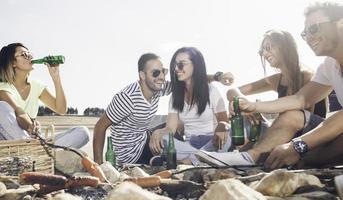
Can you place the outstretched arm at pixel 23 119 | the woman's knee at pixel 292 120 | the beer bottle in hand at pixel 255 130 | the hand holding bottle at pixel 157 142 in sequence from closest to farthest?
the woman's knee at pixel 292 120 → the outstretched arm at pixel 23 119 → the beer bottle in hand at pixel 255 130 → the hand holding bottle at pixel 157 142

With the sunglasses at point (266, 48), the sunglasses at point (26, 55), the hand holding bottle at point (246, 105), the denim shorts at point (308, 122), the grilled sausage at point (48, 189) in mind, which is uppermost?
the sunglasses at point (266, 48)

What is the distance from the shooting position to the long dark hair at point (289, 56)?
5074 mm

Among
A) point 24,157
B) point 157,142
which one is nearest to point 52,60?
point 157,142

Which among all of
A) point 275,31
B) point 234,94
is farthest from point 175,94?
point 275,31

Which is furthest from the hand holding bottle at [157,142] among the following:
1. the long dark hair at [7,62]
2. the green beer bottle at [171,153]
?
the long dark hair at [7,62]

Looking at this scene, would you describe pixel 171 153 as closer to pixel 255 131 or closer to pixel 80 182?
pixel 255 131

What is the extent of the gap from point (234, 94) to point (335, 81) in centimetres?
117

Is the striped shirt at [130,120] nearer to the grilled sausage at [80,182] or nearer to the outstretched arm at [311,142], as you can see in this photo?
the outstretched arm at [311,142]

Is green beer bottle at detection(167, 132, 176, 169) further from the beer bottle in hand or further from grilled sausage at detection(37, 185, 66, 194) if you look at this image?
grilled sausage at detection(37, 185, 66, 194)

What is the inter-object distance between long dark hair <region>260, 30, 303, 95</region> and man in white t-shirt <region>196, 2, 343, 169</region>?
55 centimetres

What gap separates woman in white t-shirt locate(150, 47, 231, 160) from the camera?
589 cm

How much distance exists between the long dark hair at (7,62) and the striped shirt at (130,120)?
4.97 feet

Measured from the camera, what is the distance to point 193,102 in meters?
5.93

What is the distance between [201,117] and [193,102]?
0.83ft
